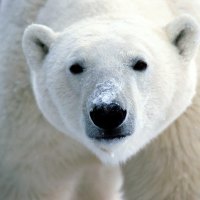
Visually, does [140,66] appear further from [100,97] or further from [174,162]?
[174,162]

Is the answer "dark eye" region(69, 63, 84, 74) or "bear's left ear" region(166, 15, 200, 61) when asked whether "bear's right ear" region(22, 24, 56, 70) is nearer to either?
"dark eye" region(69, 63, 84, 74)

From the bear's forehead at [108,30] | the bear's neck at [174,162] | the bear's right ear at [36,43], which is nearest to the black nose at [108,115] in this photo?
the bear's forehead at [108,30]

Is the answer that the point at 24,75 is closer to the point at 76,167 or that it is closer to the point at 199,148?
the point at 76,167

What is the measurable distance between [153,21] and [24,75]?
0.61 meters

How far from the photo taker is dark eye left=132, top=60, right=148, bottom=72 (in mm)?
3496

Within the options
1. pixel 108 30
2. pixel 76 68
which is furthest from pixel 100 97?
pixel 108 30

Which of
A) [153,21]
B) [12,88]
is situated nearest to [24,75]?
[12,88]

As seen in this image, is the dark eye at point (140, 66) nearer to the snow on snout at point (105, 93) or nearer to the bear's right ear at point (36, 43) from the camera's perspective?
the snow on snout at point (105, 93)

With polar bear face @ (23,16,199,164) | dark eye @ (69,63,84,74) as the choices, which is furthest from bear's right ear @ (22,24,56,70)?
dark eye @ (69,63,84,74)

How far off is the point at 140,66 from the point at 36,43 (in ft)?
1.51

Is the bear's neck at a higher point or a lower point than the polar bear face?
lower

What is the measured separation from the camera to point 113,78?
11.1 feet

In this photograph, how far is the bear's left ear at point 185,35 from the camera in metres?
3.65

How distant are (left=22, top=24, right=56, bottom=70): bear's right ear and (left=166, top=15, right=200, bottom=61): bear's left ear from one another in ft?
1.52
